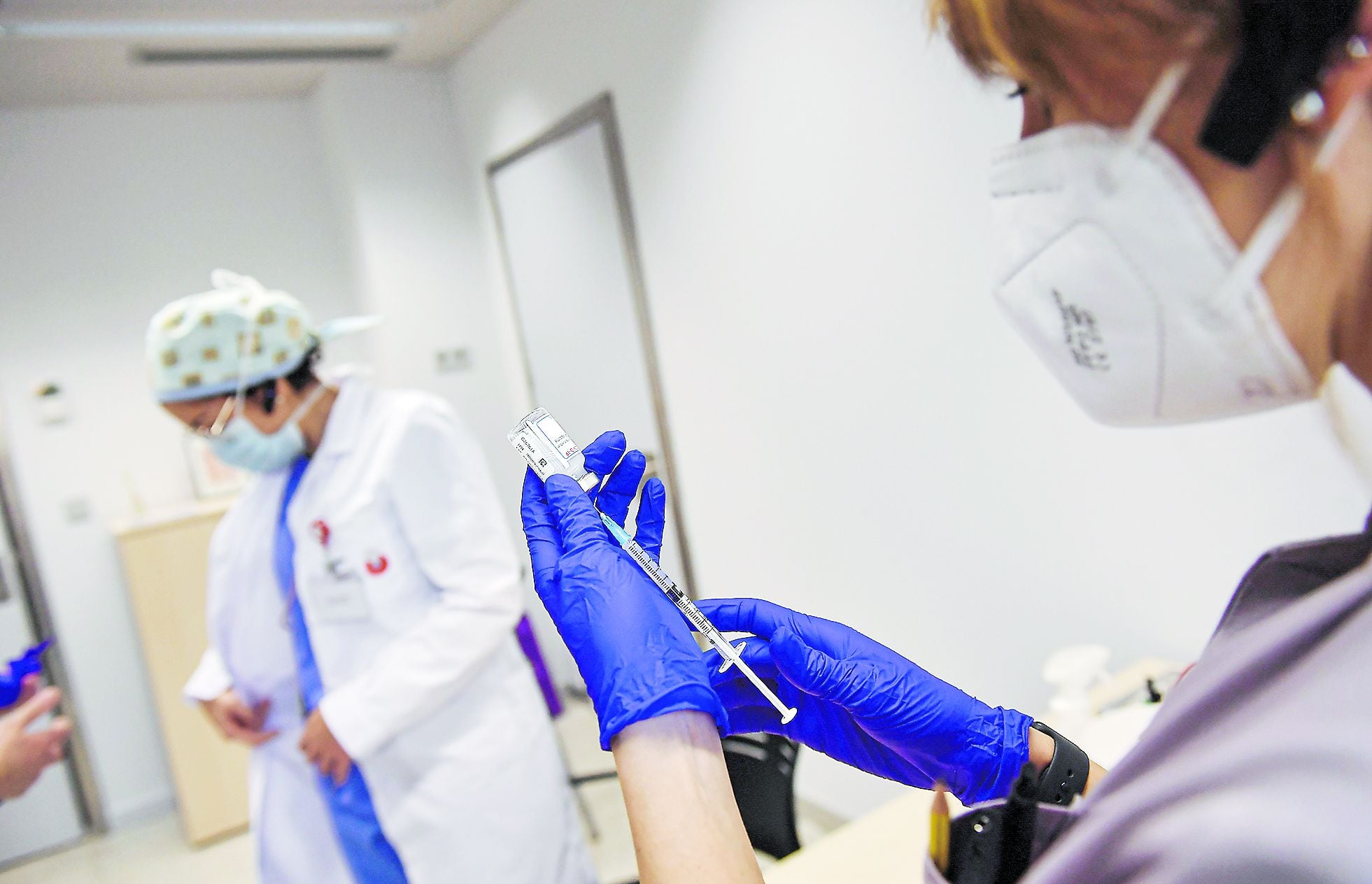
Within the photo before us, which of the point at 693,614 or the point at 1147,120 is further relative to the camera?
the point at 693,614

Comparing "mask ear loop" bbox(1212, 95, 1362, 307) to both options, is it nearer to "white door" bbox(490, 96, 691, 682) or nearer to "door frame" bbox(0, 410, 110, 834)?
"white door" bbox(490, 96, 691, 682)

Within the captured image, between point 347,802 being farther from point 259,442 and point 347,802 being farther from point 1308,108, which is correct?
point 1308,108

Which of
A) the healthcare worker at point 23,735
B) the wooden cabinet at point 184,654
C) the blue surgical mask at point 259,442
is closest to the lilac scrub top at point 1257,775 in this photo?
the blue surgical mask at point 259,442

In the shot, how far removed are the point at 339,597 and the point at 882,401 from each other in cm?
119

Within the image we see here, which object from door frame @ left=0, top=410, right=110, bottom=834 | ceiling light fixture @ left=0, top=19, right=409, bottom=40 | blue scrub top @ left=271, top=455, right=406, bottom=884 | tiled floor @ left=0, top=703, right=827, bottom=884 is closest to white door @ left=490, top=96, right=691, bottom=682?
ceiling light fixture @ left=0, top=19, right=409, bottom=40

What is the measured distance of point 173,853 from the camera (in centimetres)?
322

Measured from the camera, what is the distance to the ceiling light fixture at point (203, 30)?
2695 millimetres

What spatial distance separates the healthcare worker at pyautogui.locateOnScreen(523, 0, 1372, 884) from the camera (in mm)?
376

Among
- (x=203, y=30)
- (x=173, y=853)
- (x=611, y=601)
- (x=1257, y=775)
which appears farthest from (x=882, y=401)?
(x=173, y=853)

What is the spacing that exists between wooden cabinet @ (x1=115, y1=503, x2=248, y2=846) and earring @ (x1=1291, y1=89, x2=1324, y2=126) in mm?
3489

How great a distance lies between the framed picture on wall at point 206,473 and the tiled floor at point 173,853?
1317 mm

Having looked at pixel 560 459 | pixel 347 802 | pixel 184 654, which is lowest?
pixel 184 654

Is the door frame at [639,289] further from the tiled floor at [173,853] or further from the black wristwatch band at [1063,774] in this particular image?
the black wristwatch band at [1063,774]

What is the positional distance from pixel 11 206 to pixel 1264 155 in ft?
13.6
